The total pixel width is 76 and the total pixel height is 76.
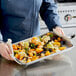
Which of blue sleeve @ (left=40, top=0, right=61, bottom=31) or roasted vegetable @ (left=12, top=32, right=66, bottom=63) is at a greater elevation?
blue sleeve @ (left=40, top=0, right=61, bottom=31)

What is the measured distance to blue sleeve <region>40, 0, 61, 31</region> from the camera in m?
1.46

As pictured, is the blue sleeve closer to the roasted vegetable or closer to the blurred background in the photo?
the roasted vegetable

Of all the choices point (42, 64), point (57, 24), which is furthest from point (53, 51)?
Result: point (57, 24)

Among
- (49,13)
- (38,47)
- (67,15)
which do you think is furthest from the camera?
(67,15)

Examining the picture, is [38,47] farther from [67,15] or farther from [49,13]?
[67,15]

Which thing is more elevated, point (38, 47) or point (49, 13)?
point (49, 13)

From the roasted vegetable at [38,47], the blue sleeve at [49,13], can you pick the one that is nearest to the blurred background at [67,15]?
the blue sleeve at [49,13]

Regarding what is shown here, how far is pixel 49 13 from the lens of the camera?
4.97 feet

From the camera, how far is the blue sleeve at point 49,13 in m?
1.46

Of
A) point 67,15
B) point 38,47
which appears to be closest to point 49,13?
point 38,47

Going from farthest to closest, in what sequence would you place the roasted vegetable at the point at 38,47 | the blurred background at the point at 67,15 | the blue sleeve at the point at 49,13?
the blurred background at the point at 67,15, the blue sleeve at the point at 49,13, the roasted vegetable at the point at 38,47

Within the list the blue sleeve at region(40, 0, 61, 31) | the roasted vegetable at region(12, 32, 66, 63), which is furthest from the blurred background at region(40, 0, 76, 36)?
the roasted vegetable at region(12, 32, 66, 63)

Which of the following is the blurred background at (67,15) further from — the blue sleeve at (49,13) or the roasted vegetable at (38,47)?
the roasted vegetable at (38,47)

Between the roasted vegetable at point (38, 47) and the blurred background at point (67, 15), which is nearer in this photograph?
the roasted vegetable at point (38, 47)
